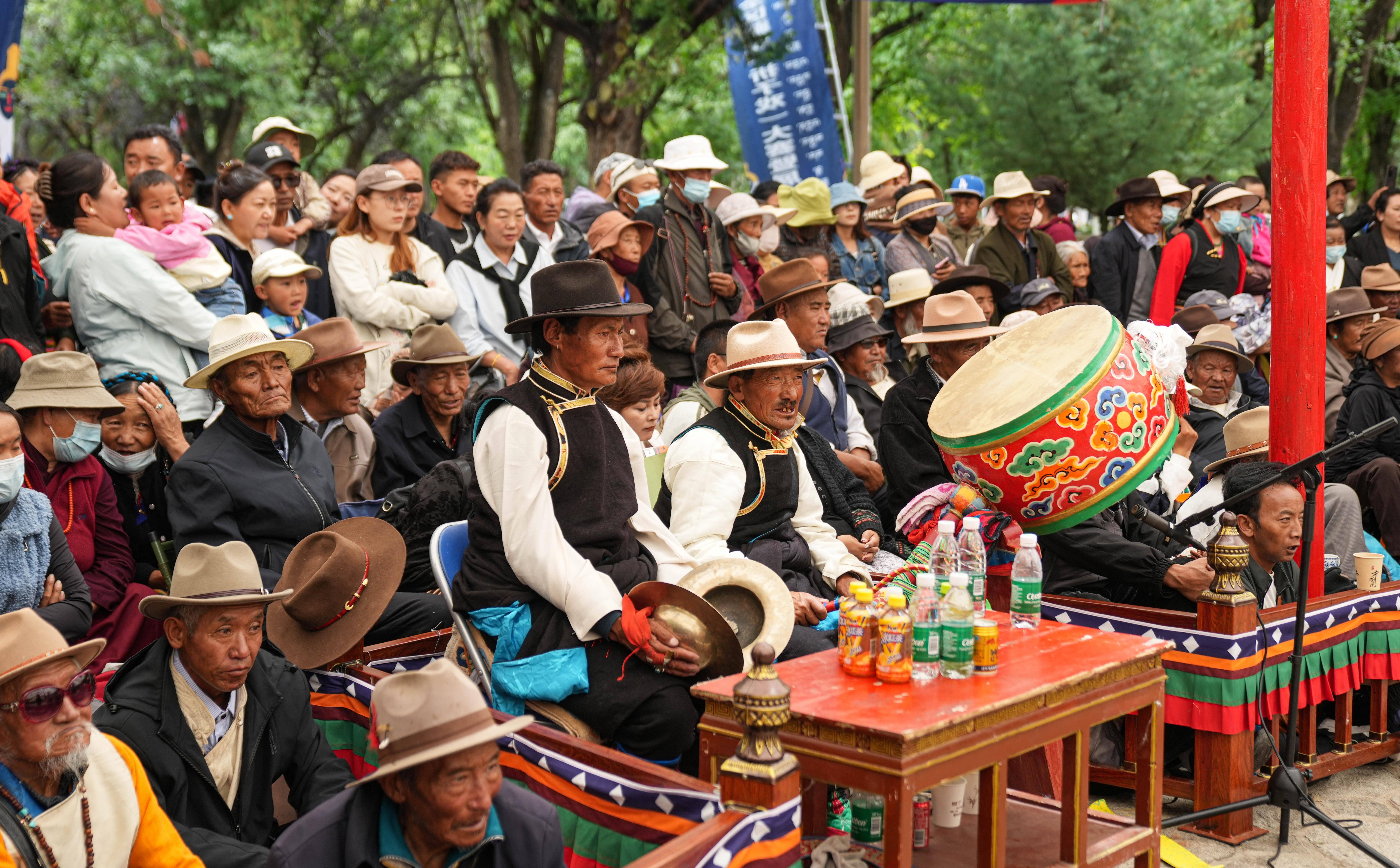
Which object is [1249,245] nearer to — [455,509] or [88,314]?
[455,509]

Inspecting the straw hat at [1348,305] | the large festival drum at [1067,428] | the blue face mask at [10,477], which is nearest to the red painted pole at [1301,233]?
the large festival drum at [1067,428]

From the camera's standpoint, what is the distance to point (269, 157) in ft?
23.1

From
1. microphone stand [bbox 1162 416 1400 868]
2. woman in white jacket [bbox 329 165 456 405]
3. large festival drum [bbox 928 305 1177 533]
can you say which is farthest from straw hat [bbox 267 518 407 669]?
microphone stand [bbox 1162 416 1400 868]

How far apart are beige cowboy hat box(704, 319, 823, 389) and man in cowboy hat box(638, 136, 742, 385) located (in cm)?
205

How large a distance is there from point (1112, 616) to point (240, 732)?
316cm

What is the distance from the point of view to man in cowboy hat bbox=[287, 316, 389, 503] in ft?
17.8

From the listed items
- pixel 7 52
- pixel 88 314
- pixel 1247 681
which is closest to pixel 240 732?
pixel 88 314

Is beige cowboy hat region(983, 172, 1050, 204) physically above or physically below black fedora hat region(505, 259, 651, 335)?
above

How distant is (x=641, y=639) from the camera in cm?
358

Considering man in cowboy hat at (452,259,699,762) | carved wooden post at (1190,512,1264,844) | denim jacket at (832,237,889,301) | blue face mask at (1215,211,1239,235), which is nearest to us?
man in cowboy hat at (452,259,699,762)

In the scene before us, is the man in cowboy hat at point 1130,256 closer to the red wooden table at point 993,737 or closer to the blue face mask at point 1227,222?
the blue face mask at point 1227,222

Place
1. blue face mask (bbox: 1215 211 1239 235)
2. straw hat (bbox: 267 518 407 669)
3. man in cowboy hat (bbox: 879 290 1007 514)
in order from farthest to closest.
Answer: blue face mask (bbox: 1215 211 1239 235), man in cowboy hat (bbox: 879 290 1007 514), straw hat (bbox: 267 518 407 669)

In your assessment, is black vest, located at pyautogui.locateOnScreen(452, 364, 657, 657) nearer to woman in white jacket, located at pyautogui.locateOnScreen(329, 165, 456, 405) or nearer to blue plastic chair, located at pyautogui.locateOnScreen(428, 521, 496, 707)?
blue plastic chair, located at pyautogui.locateOnScreen(428, 521, 496, 707)

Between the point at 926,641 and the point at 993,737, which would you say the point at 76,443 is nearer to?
the point at 926,641
